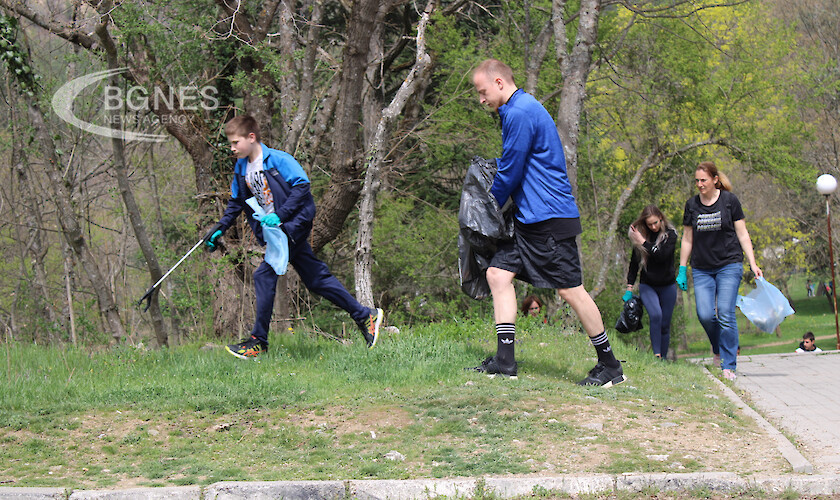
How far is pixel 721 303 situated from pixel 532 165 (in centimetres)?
305

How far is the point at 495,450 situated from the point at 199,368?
107 inches

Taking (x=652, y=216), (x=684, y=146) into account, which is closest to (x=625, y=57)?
(x=684, y=146)

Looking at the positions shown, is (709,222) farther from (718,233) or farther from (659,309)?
(659,309)

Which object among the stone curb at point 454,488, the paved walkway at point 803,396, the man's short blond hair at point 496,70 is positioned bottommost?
the paved walkway at point 803,396

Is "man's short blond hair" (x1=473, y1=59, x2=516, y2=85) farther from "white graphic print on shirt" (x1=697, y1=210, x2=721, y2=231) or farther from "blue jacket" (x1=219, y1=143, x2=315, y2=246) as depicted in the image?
"white graphic print on shirt" (x1=697, y1=210, x2=721, y2=231)

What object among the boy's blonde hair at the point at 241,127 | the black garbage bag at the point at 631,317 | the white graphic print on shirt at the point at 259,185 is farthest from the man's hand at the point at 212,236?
the black garbage bag at the point at 631,317

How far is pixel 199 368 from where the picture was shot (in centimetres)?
593

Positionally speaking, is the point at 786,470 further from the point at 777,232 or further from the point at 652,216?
the point at 777,232

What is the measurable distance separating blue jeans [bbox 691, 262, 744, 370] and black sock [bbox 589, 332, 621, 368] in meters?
1.98

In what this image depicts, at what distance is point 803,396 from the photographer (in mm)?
6719

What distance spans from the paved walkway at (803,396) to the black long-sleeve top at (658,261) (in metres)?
1.28

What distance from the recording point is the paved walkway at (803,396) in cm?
471

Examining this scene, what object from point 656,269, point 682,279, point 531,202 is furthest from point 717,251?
point 531,202

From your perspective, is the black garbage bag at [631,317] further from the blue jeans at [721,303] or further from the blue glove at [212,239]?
the blue glove at [212,239]
